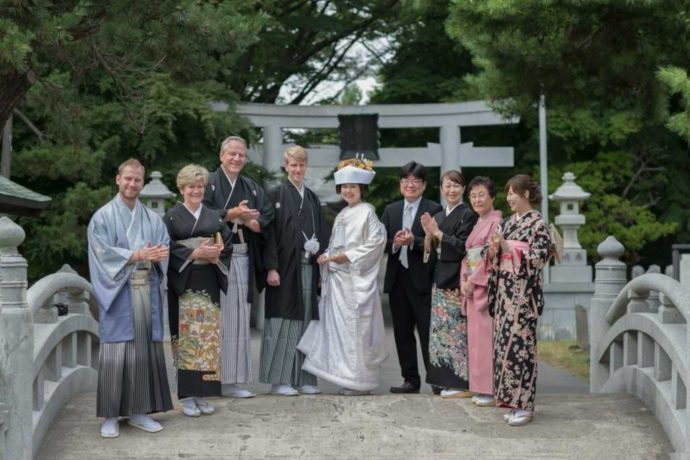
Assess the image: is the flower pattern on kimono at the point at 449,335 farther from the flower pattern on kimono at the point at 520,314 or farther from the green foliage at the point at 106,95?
the green foliage at the point at 106,95

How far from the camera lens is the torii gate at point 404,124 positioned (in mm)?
20750

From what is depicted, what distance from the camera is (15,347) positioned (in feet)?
20.6

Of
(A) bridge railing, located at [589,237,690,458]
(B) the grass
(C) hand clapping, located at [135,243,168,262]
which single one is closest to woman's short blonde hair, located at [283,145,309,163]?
(C) hand clapping, located at [135,243,168,262]

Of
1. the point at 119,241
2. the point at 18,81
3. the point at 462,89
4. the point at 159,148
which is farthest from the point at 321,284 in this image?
the point at 462,89

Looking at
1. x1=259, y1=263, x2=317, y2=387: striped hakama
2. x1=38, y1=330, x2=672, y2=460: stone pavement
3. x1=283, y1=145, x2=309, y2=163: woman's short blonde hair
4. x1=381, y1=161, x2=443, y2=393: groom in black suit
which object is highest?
x1=283, y1=145, x2=309, y2=163: woman's short blonde hair

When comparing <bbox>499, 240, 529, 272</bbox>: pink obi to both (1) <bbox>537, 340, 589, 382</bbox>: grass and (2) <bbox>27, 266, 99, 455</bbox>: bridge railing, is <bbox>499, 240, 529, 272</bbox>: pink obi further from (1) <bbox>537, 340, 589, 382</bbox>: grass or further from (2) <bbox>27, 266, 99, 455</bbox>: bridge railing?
(1) <bbox>537, 340, 589, 382</bbox>: grass

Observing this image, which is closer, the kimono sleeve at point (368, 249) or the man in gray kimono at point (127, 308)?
the man in gray kimono at point (127, 308)

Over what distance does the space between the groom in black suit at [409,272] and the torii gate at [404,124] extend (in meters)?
12.0

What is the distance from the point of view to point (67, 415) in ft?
24.1

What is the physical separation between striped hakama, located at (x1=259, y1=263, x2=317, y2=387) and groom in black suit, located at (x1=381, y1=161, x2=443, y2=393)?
0.87 m

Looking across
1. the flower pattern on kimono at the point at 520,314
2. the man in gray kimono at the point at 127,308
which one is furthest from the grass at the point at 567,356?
the man in gray kimono at the point at 127,308

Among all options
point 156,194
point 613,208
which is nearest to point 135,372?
point 156,194

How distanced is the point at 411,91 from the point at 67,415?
16.0 m

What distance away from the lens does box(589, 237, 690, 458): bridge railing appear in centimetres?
671
